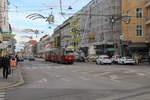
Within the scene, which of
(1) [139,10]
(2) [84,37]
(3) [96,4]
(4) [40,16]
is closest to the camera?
(4) [40,16]

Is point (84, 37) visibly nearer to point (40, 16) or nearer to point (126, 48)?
point (126, 48)

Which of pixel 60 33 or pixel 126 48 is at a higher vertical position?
pixel 60 33

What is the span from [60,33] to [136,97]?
378 ft

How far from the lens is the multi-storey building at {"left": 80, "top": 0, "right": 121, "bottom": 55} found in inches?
2557

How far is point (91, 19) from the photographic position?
81625mm

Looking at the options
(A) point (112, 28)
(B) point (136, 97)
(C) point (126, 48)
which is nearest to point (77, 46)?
(A) point (112, 28)

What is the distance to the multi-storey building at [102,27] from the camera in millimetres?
64938

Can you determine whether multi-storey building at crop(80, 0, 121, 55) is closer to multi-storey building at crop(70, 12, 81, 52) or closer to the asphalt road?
multi-storey building at crop(70, 12, 81, 52)

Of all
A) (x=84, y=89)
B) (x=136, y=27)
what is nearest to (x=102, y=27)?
(x=136, y=27)

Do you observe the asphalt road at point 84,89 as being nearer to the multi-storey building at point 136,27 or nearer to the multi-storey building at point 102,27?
the multi-storey building at point 136,27

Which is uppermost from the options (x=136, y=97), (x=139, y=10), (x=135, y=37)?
(x=139, y=10)

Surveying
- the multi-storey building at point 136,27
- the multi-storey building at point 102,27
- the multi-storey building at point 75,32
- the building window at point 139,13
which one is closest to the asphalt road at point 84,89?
the multi-storey building at point 136,27

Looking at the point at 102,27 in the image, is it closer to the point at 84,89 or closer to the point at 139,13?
the point at 139,13

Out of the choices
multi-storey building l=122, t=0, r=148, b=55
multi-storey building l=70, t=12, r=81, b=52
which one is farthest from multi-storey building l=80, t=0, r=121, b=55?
multi-storey building l=70, t=12, r=81, b=52
